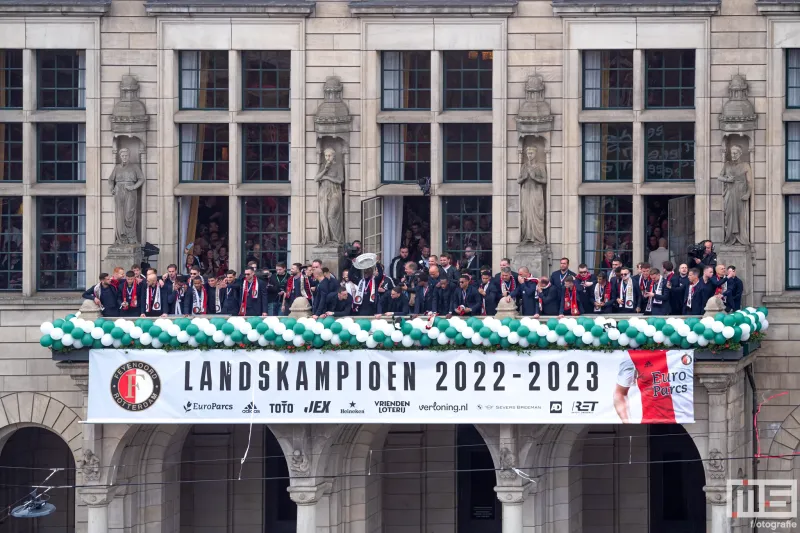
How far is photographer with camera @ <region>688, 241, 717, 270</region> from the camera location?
5456 cm

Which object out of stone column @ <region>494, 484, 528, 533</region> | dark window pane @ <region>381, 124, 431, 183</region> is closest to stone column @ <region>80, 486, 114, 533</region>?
stone column @ <region>494, 484, 528, 533</region>

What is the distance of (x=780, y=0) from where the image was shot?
5531 cm

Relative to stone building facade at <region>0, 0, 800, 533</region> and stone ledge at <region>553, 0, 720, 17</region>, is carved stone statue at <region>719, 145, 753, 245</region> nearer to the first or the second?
stone building facade at <region>0, 0, 800, 533</region>

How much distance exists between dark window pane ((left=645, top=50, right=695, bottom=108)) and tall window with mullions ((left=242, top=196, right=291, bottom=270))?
943 centimetres

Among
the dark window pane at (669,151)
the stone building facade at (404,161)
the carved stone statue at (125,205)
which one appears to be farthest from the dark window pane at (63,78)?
the dark window pane at (669,151)

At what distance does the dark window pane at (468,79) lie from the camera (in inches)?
2245

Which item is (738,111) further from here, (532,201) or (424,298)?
(424,298)

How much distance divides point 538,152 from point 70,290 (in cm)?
1209

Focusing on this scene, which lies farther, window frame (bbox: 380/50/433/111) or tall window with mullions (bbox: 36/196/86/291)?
tall window with mullions (bbox: 36/196/86/291)

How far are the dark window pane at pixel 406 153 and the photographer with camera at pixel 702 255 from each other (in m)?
6.89

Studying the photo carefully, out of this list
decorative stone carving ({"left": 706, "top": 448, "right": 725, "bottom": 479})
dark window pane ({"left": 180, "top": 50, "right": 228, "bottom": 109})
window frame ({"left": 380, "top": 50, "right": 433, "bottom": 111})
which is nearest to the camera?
decorative stone carving ({"left": 706, "top": 448, "right": 725, "bottom": 479})

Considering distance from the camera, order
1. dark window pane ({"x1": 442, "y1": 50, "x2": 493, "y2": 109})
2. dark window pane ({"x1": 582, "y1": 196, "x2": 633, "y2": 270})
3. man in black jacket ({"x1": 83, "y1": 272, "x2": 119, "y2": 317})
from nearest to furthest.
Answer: man in black jacket ({"x1": 83, "y1": 272, "x2": 119, "y2": 317}) → dark window pane ({"x1": 582, "y1": 196, "x2": 633, "y2": 270}) → dark window pane ({"x1": 442, "y1": 50, "x2": 493, "y2": 109})

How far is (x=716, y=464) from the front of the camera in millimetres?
52469

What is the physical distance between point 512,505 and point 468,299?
→ 4.88m
